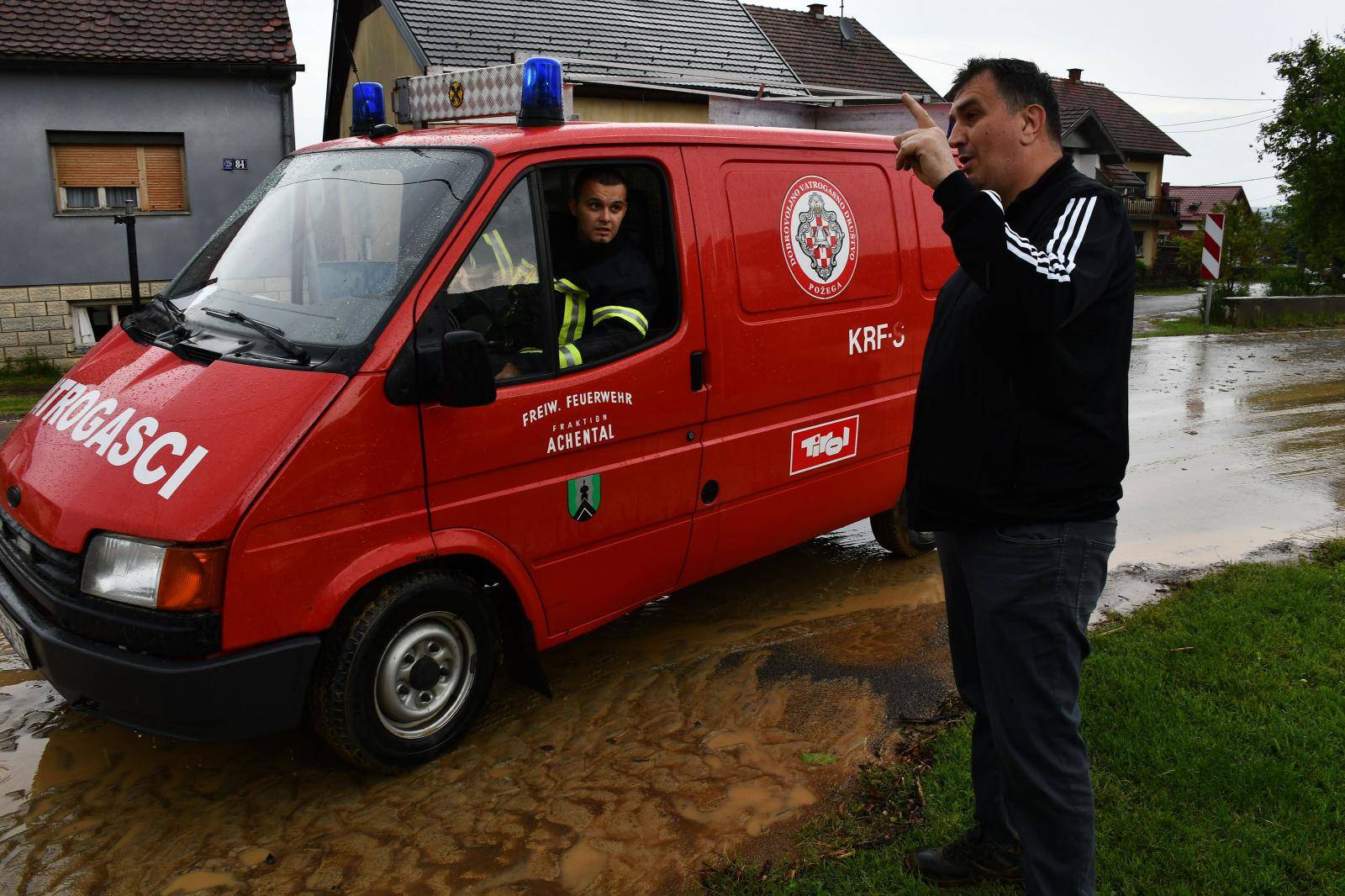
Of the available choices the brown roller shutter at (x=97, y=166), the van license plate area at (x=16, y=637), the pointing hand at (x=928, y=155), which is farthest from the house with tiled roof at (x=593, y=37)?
the pointing hand at (x=928, y=155)

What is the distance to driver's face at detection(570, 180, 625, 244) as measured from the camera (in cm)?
391

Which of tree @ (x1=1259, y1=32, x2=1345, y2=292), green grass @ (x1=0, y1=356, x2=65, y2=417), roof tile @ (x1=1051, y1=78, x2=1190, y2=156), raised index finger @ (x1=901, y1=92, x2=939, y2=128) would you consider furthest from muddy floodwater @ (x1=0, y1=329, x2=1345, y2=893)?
roof tile @ (x1=1051, y1=78, x2=1190, y2=156)

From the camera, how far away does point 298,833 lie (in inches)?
129

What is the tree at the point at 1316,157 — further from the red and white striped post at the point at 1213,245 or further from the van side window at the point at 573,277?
the van side window at the point at 573,277

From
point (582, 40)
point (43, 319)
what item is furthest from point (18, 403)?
point (582, 40)

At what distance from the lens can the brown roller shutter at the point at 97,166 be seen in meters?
15.1

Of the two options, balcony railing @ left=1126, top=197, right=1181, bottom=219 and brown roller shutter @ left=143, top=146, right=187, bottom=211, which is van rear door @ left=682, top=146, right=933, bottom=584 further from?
balcony railing @ left=1126, top=197, right=1181, bottom=219

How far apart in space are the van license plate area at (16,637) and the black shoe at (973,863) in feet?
9.43

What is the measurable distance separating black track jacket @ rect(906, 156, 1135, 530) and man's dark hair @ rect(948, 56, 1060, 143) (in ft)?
0.40

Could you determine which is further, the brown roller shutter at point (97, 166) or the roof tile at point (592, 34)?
the brown roller shutter at point (97, 166)

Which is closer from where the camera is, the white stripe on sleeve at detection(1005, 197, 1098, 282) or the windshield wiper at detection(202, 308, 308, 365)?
the white stripe on sleeve at detection(1005, 197, 1098, 282)

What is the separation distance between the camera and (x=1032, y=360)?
2.27 metres

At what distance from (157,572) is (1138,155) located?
53658 mm

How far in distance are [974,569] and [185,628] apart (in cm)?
221
